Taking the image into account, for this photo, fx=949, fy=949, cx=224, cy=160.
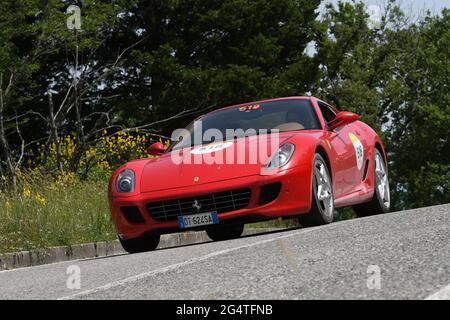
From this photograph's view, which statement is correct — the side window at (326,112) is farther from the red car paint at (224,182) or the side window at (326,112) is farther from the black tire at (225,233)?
the black tire at (225,233)

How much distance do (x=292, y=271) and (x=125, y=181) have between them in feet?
13.8

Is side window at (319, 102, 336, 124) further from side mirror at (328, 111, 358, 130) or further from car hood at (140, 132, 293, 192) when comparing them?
car hood at (140, 132, 293, 192)

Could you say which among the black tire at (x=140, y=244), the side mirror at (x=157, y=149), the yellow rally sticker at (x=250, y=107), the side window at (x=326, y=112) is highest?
the yellow rally sticker at (x=250, y=107)

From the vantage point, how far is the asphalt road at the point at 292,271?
511 centimetres

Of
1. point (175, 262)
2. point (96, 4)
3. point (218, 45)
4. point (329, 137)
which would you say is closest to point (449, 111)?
point (218, 45)

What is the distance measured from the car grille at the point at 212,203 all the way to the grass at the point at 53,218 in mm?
2916

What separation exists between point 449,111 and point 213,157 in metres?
47.0

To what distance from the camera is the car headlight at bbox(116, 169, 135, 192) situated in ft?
31.9

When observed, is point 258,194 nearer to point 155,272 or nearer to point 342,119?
point 342,119

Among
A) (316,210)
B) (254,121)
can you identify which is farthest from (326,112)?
(316,210)

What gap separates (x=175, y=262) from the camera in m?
7.41

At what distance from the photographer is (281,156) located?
30.8 ft

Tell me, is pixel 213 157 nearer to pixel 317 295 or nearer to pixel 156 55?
pixel 317 295

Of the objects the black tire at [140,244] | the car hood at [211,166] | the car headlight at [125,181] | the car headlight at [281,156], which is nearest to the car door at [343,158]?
the car hood at [211,166]
